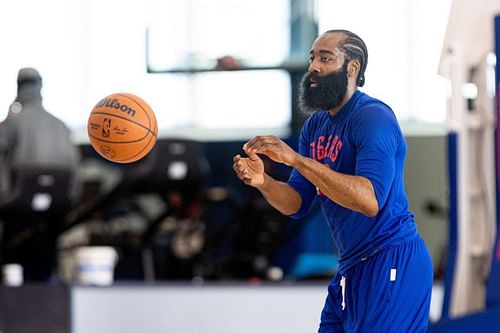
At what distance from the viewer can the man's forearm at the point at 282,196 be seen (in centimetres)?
321

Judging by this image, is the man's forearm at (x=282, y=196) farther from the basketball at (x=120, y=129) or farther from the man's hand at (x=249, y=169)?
the basketball at (x=120, y=129)

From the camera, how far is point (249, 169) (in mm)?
3051

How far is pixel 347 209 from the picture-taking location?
3.14 m

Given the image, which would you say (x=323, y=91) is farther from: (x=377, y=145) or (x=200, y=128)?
(x=200, y=128)

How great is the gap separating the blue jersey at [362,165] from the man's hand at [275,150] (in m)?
0.17

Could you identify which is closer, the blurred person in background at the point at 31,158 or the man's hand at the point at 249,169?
the man's hand at the point at 249,169

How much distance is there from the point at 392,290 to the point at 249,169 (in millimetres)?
524

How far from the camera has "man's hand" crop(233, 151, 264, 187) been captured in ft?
9.94

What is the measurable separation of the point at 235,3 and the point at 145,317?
4340 mm

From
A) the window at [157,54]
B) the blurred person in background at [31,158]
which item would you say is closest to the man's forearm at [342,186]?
the blurred person in background at [31,158]

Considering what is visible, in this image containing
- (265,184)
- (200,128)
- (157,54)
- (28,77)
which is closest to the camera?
(265,184)

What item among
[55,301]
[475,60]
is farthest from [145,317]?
[475,60]

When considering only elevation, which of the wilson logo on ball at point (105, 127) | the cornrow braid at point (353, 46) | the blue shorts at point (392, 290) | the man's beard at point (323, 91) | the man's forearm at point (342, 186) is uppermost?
the cornrow braid at point (353, 46)

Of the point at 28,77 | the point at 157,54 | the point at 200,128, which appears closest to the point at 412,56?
the point at 200,128
